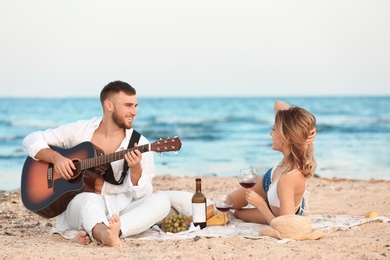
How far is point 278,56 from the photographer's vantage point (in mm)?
26734

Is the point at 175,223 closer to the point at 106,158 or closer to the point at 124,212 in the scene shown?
the point at 124,212

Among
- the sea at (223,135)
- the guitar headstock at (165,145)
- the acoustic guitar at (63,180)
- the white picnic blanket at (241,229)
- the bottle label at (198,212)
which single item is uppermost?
the guitar headstock at (165,145)

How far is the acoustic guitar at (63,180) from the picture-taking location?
17.9 ft

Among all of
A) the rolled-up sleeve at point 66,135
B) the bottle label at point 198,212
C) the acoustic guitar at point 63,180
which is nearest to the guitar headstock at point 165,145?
the acoustic guitar at point 63,180

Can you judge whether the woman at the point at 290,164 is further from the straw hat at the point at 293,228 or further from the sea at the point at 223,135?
the sea at the point at 223,135

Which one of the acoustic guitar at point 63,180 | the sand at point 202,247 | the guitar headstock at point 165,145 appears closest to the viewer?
the sand at point 202,247

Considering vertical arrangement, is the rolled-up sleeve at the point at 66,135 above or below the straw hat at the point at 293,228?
above

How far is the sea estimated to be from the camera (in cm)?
1291

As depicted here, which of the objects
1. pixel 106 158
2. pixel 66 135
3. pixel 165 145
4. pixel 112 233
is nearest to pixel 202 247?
pixel 112 233

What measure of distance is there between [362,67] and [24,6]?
14.2 meters

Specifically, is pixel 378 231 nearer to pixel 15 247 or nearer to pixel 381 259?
pixel 381 259

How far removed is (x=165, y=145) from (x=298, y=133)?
1.13 meters

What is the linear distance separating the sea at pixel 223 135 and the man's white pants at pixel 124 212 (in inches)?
18.7

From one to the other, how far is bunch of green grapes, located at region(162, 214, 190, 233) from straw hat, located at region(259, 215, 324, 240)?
0.97 metres
